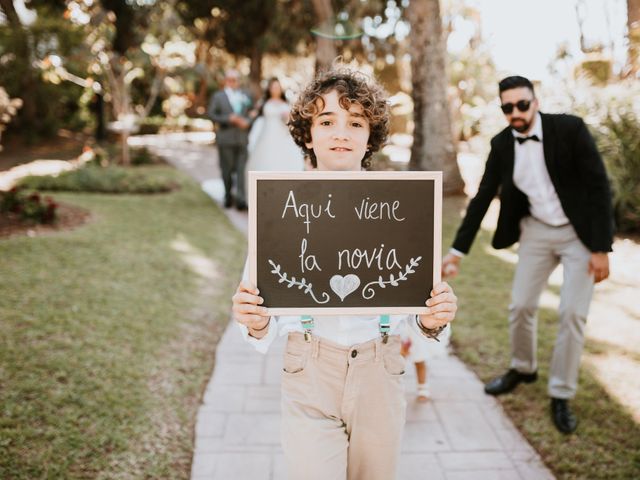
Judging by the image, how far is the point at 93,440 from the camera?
3049 mm

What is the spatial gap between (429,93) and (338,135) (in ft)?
29.3

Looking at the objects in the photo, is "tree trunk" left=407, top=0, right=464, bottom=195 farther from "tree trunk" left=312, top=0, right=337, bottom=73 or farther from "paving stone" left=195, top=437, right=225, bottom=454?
"paving stone" left=195, top=437, right=225, bottom=454

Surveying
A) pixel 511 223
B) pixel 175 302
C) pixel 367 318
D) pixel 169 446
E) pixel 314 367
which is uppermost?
pixel 511 223

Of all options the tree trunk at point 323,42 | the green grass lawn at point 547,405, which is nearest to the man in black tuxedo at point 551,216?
the green grass lawn at point 547,405

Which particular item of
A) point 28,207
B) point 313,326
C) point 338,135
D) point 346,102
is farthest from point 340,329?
point 28,207

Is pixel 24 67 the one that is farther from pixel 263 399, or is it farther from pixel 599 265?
pixel 599 265

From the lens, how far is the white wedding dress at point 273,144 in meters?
9.23

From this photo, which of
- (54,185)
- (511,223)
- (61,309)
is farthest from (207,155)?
(511,223)

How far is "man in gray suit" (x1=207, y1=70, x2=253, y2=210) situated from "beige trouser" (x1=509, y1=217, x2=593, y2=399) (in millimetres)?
6584

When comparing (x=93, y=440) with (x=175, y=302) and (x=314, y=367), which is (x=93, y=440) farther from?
(x=175, y=302)

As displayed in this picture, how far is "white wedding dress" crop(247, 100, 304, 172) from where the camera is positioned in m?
9.23

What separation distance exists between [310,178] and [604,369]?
11.2ft

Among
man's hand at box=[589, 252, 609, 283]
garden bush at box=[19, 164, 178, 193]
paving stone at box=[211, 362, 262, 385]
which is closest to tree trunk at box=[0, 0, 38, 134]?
garden bush at box=[19, 164, 178, 193]

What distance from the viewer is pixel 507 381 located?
3.83m
